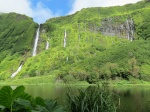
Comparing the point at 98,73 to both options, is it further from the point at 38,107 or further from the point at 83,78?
the point at 38,107

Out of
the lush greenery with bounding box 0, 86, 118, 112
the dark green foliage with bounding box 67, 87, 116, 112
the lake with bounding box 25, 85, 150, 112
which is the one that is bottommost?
the lake with bounding box 25, 85, 150, 112

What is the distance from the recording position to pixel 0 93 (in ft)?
20.4

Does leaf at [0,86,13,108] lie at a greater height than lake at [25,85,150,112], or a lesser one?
greater

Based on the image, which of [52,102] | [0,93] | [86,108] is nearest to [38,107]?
[52,102]

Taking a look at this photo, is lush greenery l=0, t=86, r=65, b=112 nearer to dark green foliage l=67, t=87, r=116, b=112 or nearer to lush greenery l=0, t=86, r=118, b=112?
lush greenery l=0, t=86, r=118, b=112

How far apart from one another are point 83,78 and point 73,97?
186m

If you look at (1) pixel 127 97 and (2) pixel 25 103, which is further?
(1) pixel 127 97

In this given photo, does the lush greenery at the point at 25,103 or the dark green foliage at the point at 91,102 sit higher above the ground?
the lush greenery at the point at 25,103

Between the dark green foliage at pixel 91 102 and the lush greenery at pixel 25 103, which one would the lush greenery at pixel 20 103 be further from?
the dark green foliage at pixel 91 102

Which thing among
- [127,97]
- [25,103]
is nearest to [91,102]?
[25,103]

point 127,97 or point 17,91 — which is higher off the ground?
point 17,91

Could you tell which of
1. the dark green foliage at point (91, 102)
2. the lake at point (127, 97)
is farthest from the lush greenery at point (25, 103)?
the lake at point (127, 97)

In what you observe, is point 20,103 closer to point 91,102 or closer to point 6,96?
point 6,96

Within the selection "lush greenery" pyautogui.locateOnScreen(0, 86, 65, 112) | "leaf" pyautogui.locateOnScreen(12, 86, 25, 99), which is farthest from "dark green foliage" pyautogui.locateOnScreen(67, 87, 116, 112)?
"leaf" pyautogui.locateOnScreen(12, 86, 25, 99)
